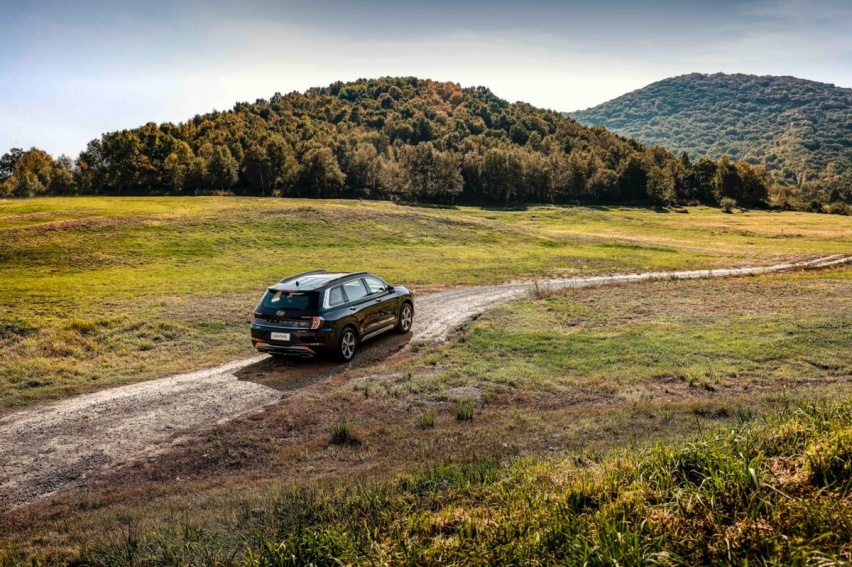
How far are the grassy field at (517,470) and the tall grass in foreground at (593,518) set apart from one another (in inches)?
0.7

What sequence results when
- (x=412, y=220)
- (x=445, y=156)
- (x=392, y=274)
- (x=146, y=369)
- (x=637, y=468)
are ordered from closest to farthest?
(x=637, y=468)
(x=146, y=369)
(x=392, y=274)
(x=412, y=220)
(x=445, y=156)

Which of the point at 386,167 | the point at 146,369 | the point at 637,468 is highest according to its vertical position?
the point at 386,167

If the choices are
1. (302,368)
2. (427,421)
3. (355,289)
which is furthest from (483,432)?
(355,289)

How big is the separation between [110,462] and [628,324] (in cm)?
1631

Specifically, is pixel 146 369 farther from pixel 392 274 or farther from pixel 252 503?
pixel 392 274

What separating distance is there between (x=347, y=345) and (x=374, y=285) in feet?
8.66

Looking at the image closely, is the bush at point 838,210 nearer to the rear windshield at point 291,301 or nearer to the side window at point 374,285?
the side window at point 374,285

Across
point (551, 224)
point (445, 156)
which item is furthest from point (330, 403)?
point (445, 156)

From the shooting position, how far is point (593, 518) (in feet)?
12.8

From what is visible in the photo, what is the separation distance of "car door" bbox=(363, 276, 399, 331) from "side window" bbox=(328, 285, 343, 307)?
1.48 metres

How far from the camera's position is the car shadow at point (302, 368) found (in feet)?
43.4

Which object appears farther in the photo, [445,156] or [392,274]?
[445,156]

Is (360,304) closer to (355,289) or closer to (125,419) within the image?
(355,289)

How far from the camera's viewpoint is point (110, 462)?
8672mm
